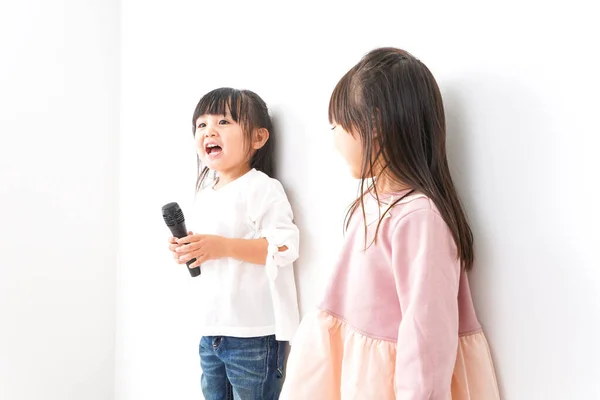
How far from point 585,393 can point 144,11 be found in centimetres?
161

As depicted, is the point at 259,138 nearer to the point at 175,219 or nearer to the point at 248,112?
the point at 248,112

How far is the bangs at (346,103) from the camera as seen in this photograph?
32.4 inches

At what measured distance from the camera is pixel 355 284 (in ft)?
2.68

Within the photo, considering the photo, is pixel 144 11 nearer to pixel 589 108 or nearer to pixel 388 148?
pixel 388 148

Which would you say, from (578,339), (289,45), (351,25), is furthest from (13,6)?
(578,339)

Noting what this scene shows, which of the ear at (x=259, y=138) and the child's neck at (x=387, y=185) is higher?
the ear at (x=259, y=138)

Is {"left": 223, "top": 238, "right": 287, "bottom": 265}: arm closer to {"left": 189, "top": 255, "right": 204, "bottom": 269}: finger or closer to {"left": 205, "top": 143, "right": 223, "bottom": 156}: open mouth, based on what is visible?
{"left": 189, "top": 255, "right": 204, "bottom": 269}: finger

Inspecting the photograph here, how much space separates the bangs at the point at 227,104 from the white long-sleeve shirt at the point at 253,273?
13 cm

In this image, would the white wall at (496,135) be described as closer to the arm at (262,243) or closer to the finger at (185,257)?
the arm at (262,243)

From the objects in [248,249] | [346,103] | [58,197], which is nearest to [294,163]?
[248,249]

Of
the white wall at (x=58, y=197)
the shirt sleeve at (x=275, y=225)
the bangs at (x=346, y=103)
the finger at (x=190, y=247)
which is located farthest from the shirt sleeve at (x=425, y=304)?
the white wall at (x=58, y=197)

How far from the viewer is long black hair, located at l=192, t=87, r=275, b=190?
1.17 metres

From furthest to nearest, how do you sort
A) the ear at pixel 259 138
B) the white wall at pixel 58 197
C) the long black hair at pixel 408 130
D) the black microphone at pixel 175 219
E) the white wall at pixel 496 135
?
the white wall at pixel 58 197 → the ear at pixel 259 138 → the black microphone at pixel 175 219 → the long black hair at pixel 408 130 → the white wall at pixel 496 135

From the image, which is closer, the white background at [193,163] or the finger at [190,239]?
the white background at [193,163]
